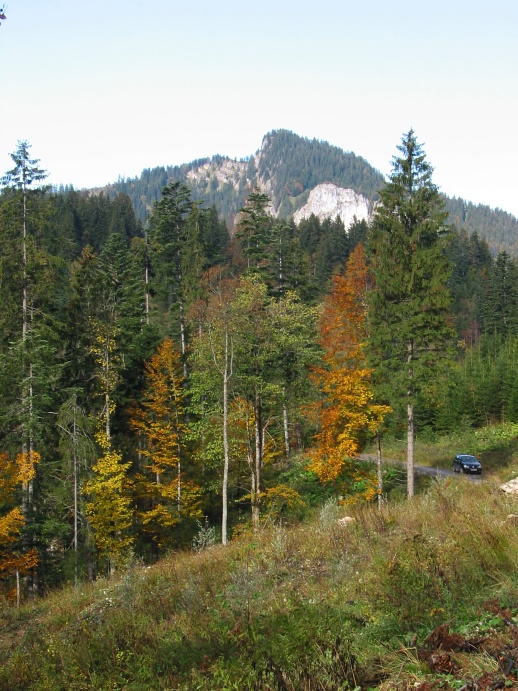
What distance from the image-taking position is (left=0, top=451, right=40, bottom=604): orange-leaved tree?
17.6 m

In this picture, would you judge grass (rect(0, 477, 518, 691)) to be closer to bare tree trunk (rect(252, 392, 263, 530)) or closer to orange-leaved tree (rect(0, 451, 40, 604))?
orange-leaved tree (rect(0, 451, 40, 604))

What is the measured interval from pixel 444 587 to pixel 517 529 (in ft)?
5.02

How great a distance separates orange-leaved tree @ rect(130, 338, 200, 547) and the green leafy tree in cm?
1050

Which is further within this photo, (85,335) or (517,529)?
(85,335)

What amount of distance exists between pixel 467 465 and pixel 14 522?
74.1 ft

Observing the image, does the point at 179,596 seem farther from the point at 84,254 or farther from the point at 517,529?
the point at 84,254

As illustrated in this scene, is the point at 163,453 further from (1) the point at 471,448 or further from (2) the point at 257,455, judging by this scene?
(1) the point at 471,448

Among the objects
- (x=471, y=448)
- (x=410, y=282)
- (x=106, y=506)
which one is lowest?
(x=471, y=448)

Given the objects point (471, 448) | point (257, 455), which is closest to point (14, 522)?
point (257, 455)

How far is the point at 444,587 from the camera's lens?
4.59 meters

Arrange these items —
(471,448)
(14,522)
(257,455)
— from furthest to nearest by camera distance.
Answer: (471,448), (257,455), (14,522)

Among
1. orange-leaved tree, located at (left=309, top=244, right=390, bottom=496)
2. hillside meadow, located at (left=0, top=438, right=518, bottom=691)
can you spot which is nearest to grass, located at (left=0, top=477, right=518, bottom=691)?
hillside meadow, located at (left=0, top=438, right=518, bottom=691)

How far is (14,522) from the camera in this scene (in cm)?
1761

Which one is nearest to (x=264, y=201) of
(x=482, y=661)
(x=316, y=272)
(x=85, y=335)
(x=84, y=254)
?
(x=84, y=254)
